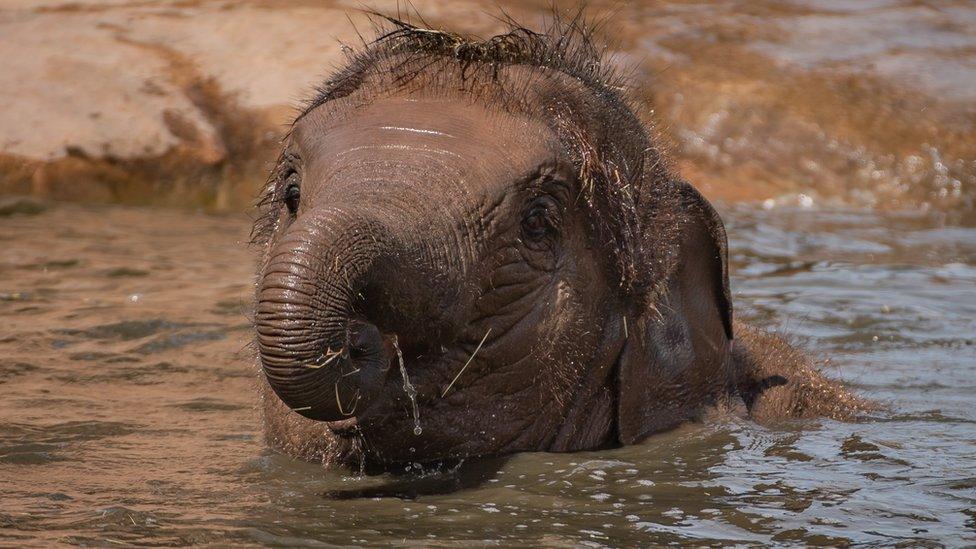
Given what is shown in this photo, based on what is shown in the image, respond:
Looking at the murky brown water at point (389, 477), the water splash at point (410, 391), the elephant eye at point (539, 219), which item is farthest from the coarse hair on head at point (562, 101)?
the water splash at point (410, 391)

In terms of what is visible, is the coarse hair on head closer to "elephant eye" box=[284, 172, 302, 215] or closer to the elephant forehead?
the elephant forehead

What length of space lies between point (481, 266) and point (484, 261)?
0.02 metres

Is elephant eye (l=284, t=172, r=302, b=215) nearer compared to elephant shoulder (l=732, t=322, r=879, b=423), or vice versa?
elephant eye (l=284, t=172, r=302, b=215)

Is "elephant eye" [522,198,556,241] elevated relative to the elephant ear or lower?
elevated

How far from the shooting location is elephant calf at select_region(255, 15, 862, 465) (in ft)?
14.2

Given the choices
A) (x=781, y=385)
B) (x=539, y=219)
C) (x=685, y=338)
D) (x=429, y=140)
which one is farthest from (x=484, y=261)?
(x=781, y=385)

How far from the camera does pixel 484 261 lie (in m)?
4.96

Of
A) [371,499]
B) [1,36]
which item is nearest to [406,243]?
[371,499]

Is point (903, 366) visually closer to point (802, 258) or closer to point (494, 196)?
point (802, 258)

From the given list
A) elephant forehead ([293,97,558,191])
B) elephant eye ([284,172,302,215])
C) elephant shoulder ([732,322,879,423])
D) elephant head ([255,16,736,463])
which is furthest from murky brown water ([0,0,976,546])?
elephant forehead ([293,97,558,191])

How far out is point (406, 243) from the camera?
178 inches

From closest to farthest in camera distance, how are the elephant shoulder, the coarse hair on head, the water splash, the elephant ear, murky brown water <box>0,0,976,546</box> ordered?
1. the water splash
2. murky brown water <box>0,0,976,546</box>
3. the coarse hair on head
4. the elephant ear
5. the elephant shoulder

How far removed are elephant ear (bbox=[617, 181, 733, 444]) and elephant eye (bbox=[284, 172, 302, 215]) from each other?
1.29m

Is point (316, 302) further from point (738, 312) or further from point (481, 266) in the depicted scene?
point (738, 312)
